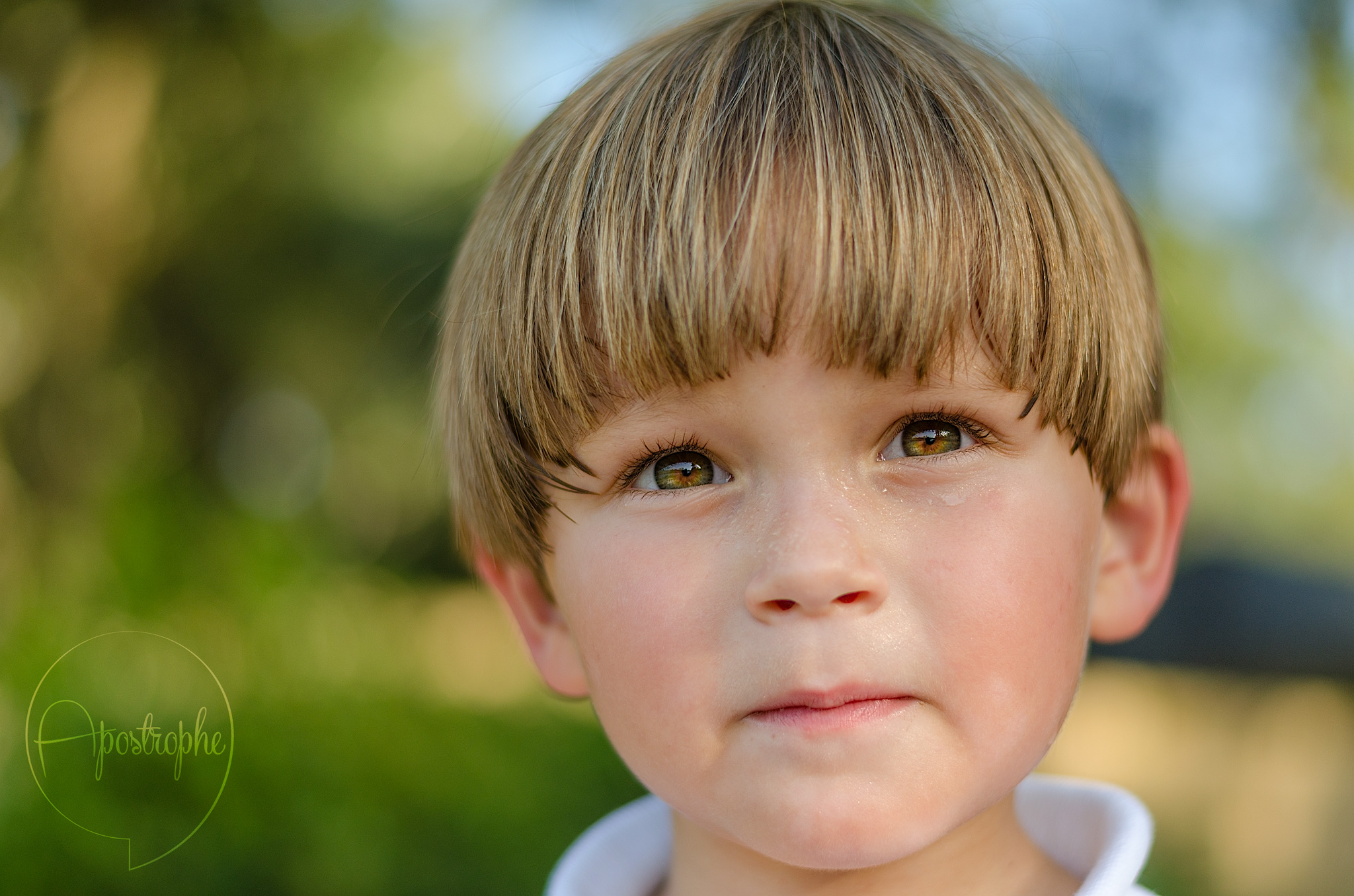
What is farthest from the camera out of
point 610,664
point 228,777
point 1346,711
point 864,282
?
point 1346,711

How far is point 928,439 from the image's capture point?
1275mm

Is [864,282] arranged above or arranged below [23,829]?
above

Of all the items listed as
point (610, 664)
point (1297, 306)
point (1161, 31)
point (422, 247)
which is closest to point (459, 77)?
point (422, 247)

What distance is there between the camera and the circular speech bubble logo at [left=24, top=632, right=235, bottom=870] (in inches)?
101

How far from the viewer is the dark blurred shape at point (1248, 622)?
22.6 feet

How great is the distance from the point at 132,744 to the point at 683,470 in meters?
1.99

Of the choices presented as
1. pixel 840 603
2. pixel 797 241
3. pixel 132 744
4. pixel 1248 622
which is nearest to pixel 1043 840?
pixel 840 603

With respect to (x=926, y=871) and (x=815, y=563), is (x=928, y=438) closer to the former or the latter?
(x=815, y=563)

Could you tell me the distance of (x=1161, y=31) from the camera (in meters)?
4.43

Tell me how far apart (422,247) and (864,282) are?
6.68 m

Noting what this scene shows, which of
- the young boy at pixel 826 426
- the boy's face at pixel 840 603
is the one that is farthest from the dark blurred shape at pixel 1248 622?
the boy's face at pixel 840 603

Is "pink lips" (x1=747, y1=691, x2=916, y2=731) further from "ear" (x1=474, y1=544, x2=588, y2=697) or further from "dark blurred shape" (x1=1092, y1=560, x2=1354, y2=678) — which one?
"dark blurred shape" (x1=1092, y1=560, x2=1354, y2=678)

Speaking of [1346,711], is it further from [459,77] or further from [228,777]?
[459,77]

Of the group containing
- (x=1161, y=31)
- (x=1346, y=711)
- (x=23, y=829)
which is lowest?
(x=1346, y=711)
